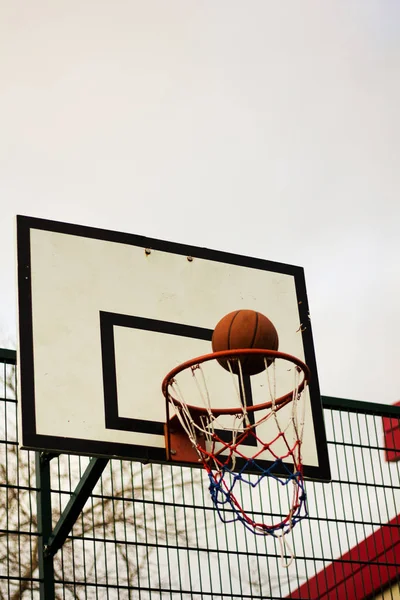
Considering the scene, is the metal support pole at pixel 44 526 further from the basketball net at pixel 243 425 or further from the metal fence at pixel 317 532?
the basketball net at pixel 243 425

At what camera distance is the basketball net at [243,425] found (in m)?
7.41

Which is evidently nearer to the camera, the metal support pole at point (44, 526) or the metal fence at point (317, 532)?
the metal support pole at point (44, 526)

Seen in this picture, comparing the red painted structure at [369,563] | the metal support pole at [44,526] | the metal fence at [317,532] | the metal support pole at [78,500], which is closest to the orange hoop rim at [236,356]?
the metal support pole at [78,500]

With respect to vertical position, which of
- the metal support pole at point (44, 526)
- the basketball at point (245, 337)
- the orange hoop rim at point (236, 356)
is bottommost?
the metal support pole at point (44, 526)

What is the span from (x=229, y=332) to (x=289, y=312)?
4.89 ft

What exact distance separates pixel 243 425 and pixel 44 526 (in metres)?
1.54

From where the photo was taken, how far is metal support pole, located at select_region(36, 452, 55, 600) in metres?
8.02

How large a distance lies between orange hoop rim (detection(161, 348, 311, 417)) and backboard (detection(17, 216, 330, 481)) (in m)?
0.19

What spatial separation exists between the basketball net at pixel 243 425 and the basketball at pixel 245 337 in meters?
0.06

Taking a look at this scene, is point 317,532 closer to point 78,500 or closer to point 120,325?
point 78,500

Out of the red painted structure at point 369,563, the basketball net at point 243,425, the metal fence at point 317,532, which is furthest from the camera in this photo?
the red painted structure at point 369,563

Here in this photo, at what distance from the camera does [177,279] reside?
842cm

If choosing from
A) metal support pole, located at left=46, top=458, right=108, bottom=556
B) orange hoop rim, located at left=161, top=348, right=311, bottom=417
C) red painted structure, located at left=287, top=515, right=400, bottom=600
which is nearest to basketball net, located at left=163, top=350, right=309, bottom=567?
orange hoop rim, located at left=161, top=348, right=311, bottom=417

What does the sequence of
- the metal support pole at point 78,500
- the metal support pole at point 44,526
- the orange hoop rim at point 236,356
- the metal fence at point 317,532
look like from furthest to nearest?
the metal fence at point 317,532
the metal support pole at point 44,526
the metal support pole at point 78,500
the orange hoop rim at point 236,356
